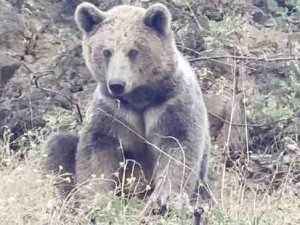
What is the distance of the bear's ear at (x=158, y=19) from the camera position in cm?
710

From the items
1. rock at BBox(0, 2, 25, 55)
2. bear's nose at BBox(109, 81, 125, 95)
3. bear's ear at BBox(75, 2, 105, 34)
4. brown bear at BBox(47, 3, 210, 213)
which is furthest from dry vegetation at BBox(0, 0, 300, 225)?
bear's ear at BBox(75, 2, 105, 34)

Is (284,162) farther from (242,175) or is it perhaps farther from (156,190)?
(156,190)

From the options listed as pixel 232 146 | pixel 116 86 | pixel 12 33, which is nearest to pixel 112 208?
pixel 116 86

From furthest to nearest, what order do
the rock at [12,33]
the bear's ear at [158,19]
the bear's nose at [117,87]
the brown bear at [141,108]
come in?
the rock at [12,33] < the bear's ear at [158,19] < the brown bear at [141,108] < the bear's nose at [117,87]

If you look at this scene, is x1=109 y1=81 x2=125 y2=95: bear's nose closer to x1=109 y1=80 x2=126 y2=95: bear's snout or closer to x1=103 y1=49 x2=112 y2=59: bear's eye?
x1=109 y1=80 x2=126 y2=95: bear's snout

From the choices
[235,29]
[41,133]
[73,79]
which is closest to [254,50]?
[235,29]

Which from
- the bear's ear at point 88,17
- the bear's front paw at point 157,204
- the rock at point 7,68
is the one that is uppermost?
the bear's ear at point 88,17

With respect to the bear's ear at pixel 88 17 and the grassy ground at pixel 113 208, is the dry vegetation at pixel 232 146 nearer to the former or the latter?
the grassy ground at pixel 113 208

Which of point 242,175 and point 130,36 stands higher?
point 130,36

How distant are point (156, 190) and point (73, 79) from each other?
287cm

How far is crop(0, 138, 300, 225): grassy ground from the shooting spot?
5.99 meters

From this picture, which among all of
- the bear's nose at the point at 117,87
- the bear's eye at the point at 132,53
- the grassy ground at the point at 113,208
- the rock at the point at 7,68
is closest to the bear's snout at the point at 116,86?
the bear's nose at the point at 117,87

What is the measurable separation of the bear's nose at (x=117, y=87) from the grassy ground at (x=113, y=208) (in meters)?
0.70

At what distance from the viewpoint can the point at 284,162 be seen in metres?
7.98
